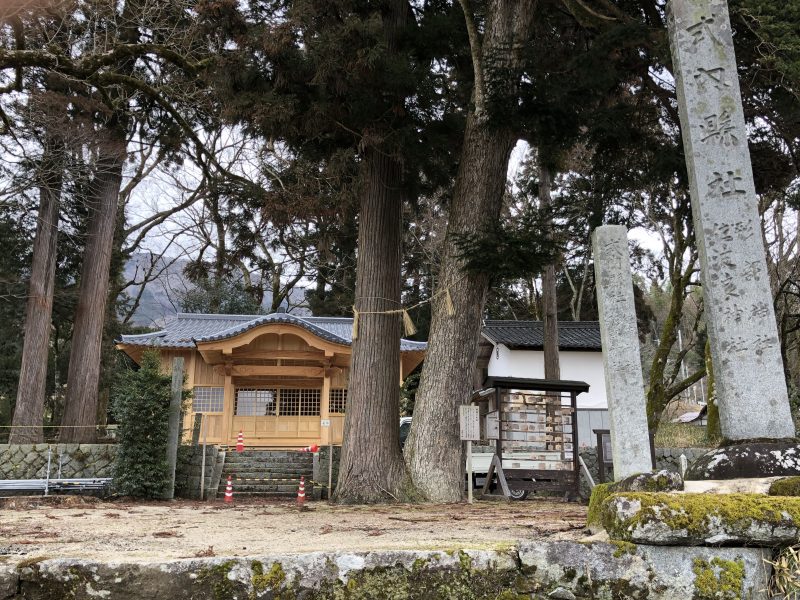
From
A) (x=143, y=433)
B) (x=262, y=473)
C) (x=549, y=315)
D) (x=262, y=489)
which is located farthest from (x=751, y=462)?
(x=549, y=315)

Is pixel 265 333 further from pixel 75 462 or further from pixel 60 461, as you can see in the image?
pixel 60 461

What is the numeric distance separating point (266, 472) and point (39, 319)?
25.9ft

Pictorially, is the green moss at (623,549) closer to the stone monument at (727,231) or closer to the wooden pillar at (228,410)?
the stone monument at (727,231)

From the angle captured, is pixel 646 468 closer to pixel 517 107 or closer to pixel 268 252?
pixel 517 107

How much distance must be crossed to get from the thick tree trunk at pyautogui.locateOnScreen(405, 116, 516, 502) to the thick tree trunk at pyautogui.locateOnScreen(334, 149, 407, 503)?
397mm

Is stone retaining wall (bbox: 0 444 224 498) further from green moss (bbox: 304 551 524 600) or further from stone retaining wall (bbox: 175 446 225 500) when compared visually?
green moss (bbox: 304 551 524 600)

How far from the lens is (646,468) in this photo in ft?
19.8

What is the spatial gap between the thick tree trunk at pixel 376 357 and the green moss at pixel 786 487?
7097mm

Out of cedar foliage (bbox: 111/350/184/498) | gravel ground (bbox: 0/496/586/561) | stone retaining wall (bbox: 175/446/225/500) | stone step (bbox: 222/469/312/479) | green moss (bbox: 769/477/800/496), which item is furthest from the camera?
stone step (bbox: 222/469/312/479)

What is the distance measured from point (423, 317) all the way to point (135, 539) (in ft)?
69.2

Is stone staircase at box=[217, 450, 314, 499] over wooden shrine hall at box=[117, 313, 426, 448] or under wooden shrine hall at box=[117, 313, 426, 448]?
under

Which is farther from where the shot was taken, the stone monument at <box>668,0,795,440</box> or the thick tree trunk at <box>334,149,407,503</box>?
the thick tree trunk at <box>334,149,407,503</box>

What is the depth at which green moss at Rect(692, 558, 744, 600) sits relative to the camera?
212 cm

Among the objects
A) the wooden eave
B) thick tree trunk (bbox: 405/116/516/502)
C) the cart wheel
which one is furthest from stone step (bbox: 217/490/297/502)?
the wooden eave
